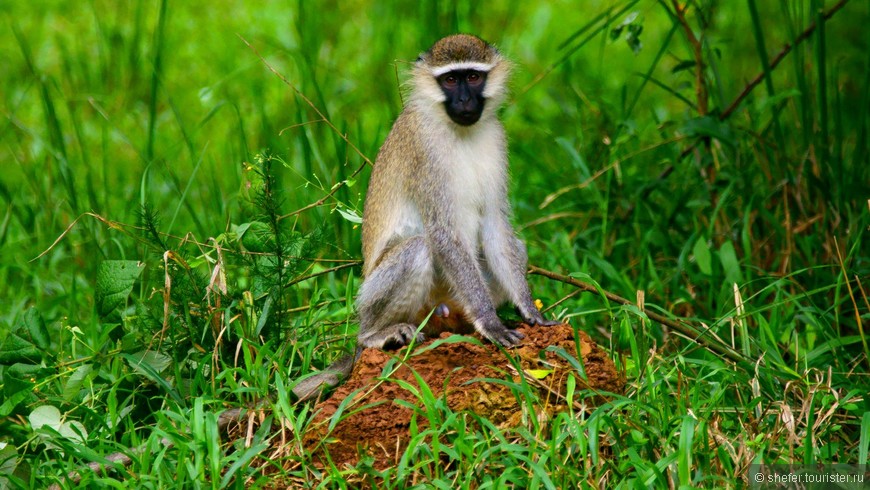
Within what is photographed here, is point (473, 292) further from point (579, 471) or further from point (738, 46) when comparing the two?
point (738, 46)

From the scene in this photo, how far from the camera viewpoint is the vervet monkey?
4.85 metres

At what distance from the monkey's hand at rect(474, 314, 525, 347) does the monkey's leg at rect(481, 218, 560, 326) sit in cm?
26

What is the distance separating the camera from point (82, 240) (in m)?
6.49

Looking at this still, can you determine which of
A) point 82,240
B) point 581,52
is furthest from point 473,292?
point 581,52

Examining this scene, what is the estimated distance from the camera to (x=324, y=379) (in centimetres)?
449

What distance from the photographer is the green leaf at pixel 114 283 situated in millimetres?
4750

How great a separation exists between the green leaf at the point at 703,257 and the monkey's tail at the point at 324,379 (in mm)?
2087

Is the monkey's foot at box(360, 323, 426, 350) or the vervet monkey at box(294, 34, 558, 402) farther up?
the vervet monkey at box(294, 34, 558, 402)

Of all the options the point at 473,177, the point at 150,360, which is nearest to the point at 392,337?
the point at 473,177

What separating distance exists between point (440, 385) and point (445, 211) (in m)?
1.03

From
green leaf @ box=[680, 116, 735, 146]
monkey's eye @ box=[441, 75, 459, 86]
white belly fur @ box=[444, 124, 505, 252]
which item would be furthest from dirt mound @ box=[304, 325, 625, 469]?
green leaf @ box=[680, 116, 735, 146]

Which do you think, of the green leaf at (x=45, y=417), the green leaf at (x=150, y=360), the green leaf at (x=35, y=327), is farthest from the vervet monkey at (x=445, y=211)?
the green leaf at (x=35, y=327)

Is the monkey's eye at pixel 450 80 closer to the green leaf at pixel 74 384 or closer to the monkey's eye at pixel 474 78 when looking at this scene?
the monkey's eye at pixel 474 78

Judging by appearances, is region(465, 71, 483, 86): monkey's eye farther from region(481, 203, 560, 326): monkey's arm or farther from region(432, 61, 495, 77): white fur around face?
region(481, 203, 560, 326): monkey's arm
